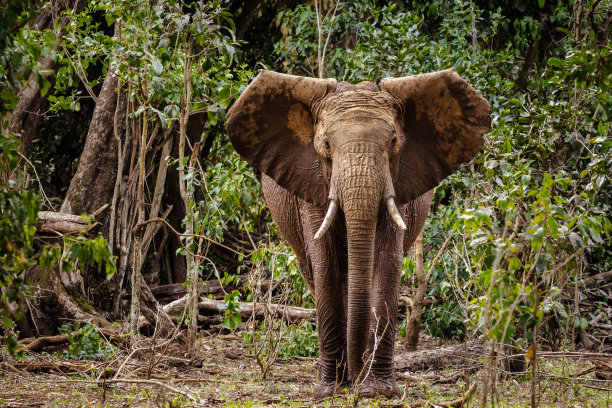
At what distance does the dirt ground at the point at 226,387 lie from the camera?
546 cm

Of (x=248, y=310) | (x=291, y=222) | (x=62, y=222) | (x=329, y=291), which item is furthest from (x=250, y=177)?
(x=248, y=310)

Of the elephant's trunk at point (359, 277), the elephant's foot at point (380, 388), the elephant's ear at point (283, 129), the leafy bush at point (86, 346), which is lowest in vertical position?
the elephant's foot at point (380, 388)

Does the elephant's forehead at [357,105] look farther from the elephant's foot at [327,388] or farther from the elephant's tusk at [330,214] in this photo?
the elephant's foot at [327,388]

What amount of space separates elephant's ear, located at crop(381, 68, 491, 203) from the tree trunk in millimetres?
1656

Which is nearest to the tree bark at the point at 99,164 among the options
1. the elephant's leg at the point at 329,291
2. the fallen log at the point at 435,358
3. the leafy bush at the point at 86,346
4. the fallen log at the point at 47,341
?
the fallen log at the point at 47,341

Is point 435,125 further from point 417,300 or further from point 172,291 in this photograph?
point 172,291

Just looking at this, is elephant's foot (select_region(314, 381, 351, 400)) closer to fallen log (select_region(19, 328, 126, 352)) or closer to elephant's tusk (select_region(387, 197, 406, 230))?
elephant's tusk (select_region(387, 197, 406, 230))

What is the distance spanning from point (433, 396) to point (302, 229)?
199 cm

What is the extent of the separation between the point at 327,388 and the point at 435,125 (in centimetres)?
237

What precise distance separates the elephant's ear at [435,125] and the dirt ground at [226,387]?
1.64 metres

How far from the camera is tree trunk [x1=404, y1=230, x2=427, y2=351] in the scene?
827 cm

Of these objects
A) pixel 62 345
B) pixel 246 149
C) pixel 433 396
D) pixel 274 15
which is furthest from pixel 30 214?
pixel 274 15

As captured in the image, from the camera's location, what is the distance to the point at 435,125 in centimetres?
648

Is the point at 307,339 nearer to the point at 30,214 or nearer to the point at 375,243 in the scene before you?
the point at 375,243
